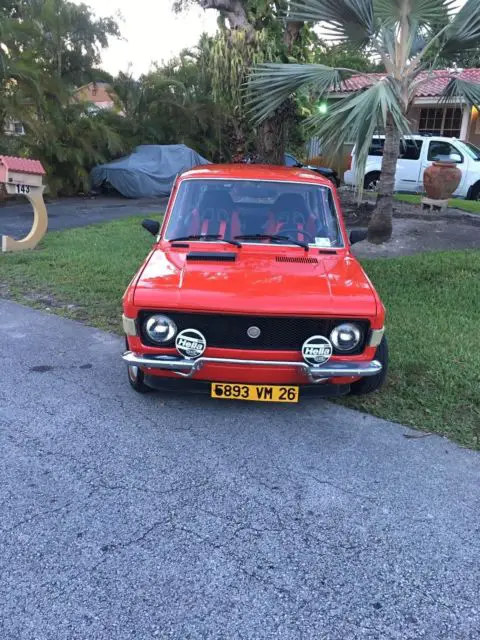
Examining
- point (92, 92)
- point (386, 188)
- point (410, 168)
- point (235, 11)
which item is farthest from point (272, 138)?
point (92, 92)

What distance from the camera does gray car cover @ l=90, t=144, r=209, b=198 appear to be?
16844 mm

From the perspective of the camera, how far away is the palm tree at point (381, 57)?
6785 millimetres

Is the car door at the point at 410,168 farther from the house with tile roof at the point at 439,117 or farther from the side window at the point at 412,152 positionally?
the house with tile roof at the point at 439,117

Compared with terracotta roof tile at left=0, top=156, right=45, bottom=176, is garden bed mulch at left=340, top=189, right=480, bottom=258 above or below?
below

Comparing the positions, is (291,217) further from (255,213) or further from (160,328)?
(160,328)

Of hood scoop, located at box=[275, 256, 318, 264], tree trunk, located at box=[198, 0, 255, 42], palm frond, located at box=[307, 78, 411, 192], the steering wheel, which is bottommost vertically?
hood scoop, located at box=[275, 256, 318, 264]

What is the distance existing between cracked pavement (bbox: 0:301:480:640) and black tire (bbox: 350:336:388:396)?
0.74 feet

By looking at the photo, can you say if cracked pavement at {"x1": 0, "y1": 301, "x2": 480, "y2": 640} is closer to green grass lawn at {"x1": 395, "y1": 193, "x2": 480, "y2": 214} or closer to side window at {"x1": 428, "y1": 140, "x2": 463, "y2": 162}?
green grass lawn at {"x1": 395, "y1": 193, "x2": 480, "y2": 214}

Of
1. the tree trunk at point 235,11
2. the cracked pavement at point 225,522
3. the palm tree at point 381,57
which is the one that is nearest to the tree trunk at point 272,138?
the palm tree at point 381,57

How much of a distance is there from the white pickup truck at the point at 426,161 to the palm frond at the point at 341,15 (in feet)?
21.0

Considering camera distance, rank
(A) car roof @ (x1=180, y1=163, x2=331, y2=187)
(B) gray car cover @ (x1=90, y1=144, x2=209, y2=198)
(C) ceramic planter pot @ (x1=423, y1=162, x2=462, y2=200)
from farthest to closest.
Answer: (B) gray car cover @ (x1=90, y1=144, x2=209, y2=198)
(C) ceramic planter pot @ (x1=423, y1=162, x2=462, y2=200)
(A) car roof @ (x1=180, y1=163, x2=331, y2=187)

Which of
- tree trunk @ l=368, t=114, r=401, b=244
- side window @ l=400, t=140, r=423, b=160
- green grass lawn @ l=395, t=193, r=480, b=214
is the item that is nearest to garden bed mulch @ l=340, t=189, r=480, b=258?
tree trunk @ l=368, t=114, r=401, b=244

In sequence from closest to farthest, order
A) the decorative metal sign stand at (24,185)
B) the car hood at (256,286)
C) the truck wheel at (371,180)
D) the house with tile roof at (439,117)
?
the car hood at (256,286) → the decorative metal sign stand at (24,185) → the truck wheel at (371,180) → the house with tile roof at (439,117)

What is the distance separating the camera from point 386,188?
→ 885 cm
